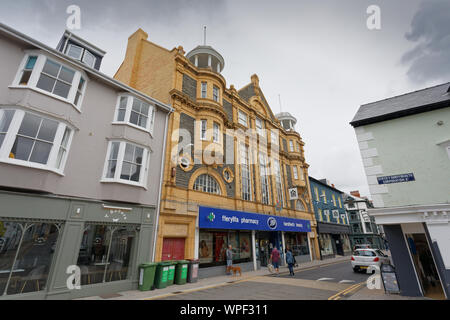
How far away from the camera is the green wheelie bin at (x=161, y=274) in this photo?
982 centimetres

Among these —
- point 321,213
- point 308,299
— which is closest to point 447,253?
point 308,299

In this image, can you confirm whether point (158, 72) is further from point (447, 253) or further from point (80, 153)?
point (447, 253)

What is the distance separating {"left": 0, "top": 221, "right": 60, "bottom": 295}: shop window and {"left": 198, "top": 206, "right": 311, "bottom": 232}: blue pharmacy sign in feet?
25.2

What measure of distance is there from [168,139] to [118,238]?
6.57 m

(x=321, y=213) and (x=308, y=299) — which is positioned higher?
(x=321, y=213)

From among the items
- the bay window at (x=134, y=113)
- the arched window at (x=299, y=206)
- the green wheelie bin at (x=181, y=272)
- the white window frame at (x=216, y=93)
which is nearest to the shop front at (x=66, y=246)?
the green wheelie bin at (x=181, y=272)

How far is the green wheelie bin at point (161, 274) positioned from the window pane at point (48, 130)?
7.58 meters

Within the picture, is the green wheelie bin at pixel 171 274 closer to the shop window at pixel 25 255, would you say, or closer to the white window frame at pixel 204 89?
the shop window at pixel 25 255

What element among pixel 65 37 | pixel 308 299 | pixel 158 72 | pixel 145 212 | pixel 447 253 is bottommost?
pixel 308 299

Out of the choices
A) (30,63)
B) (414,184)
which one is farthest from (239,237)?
(30,63)

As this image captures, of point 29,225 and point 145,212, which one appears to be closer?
point 29,225

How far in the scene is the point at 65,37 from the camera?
504 inches

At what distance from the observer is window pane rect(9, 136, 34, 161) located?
25.1ft
